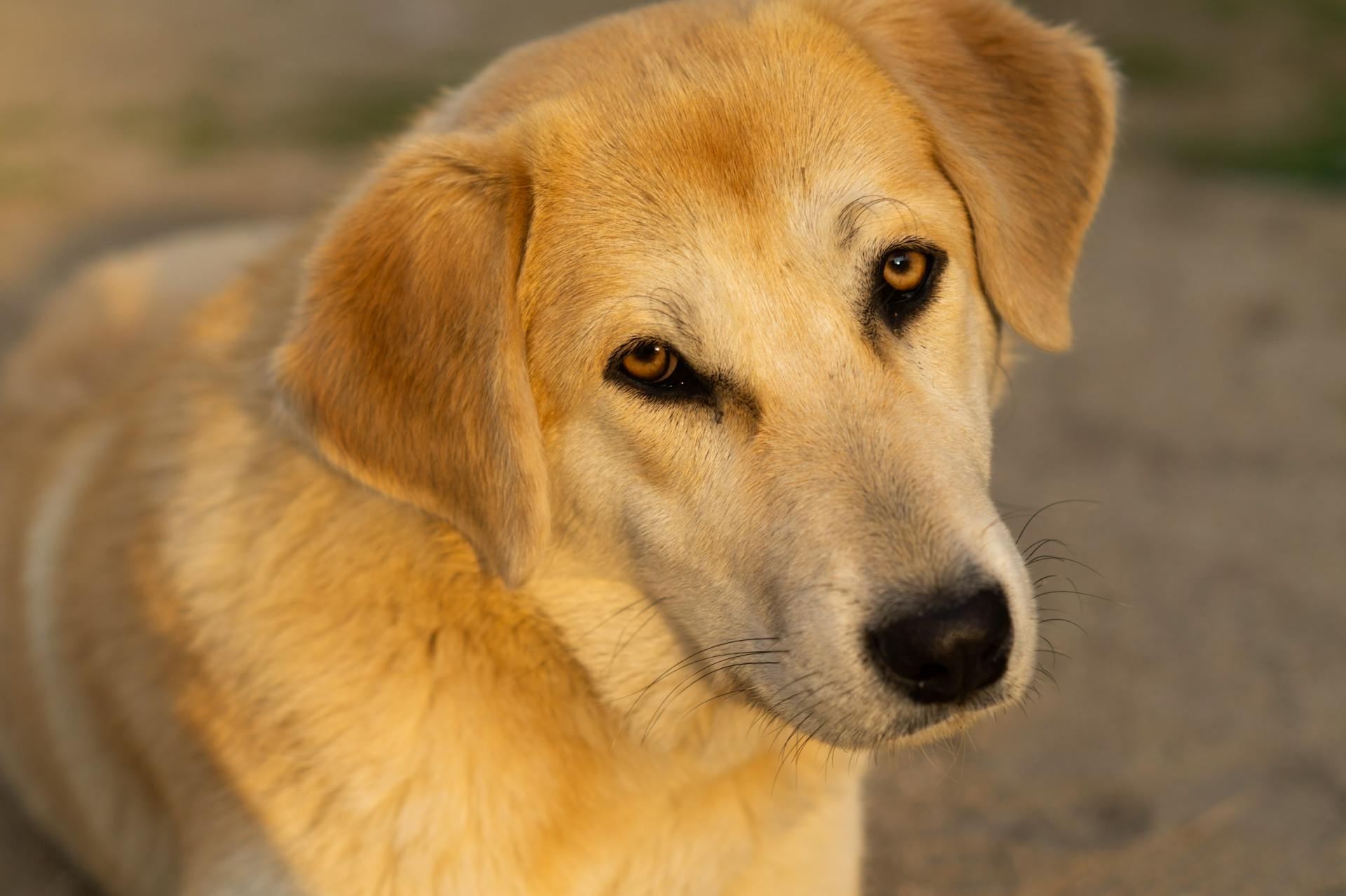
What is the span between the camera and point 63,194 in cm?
839

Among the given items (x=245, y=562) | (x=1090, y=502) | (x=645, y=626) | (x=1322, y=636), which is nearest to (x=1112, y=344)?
(x=1090, y=502)

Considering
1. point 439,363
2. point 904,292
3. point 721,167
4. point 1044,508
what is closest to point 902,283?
point 904,292

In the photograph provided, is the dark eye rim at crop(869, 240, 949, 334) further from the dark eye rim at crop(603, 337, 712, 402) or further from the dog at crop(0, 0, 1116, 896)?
the dark eye rim at crop(603, 337, 712, 402)

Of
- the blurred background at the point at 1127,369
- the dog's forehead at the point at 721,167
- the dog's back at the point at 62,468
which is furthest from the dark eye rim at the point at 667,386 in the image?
the dog's back at the point at 62,468

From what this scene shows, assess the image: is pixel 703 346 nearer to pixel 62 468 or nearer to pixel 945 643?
pixel 945 643

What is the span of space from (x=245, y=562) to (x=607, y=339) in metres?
0.90

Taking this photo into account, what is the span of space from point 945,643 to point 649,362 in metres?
0.74

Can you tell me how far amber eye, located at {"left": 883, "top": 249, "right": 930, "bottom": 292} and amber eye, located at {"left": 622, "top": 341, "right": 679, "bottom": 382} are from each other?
45cm

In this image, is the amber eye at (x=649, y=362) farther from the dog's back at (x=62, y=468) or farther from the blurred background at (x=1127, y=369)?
the dog's back at (x=62, y=468)

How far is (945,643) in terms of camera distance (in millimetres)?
2059

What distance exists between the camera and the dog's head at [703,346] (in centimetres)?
223

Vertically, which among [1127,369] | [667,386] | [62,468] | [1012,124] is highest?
[1012,124]

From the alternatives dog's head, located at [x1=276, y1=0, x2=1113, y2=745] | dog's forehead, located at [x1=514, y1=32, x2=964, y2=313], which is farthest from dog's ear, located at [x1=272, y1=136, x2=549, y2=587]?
dog's forehead, located at [x1=514, y1=32, x2=964, y2=313]

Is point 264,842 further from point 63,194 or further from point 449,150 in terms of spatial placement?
point 63,194
